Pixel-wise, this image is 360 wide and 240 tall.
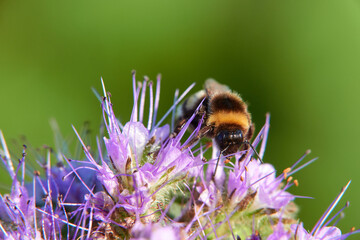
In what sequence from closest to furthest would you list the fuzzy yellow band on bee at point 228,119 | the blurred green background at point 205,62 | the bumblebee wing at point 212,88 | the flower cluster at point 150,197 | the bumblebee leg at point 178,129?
the flower cluster at point 150,197 → the bumblebee leg at point 178,129 → the fuzzy yellow band on bee at point 228,119 → the bumblebee wing at point 212,88 → the blurred green background at point 205,62

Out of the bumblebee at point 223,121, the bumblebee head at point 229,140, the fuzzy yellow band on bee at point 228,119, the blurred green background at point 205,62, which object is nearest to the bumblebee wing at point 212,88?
the bumblebee at point 223,121

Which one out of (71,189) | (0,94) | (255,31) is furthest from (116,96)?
(71,189)

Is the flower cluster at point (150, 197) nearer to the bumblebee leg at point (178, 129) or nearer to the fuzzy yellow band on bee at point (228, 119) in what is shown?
the bumblebee leg at point (178, 129)

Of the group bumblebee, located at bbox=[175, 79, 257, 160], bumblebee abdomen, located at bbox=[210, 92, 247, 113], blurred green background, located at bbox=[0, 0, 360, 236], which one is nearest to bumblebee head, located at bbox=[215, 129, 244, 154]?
bumblebee, located at bbox=[175, 79, 257, 160]

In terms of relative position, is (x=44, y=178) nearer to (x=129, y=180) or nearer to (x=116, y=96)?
(x=129, y=180)

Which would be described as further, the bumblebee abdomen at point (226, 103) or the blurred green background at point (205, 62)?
the blurred green background at point (205, 62)
